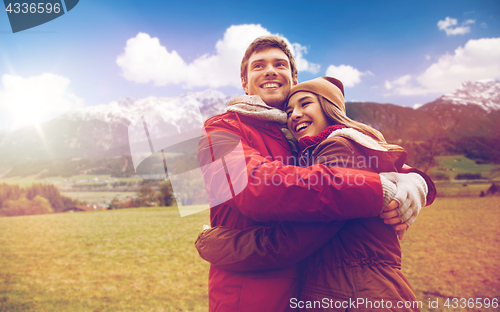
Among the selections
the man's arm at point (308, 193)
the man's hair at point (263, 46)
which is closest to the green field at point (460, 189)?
the man's hair at point (263, 46)

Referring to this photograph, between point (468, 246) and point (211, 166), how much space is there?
17874 millimetres

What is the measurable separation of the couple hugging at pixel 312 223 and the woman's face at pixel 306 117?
14 cm

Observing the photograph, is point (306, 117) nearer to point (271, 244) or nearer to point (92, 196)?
point (271, 244)

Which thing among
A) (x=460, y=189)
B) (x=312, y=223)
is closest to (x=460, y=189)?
(x=460, y=189)

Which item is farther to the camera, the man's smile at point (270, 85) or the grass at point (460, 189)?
the grass at point (460, 189)

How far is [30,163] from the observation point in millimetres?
61812

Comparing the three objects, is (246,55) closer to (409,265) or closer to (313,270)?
(313,270)

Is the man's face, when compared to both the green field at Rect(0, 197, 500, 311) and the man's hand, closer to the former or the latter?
the man's hand

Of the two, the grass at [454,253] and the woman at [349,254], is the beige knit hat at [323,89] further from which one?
the grass at [454,253]

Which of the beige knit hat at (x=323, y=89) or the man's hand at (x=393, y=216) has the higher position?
the beige knit hat at (x=323, y=89)

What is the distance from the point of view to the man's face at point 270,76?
2.33 meters

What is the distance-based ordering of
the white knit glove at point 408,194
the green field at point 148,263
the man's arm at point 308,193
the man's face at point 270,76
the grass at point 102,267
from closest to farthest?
the man's arm at point 308,193 → the white knit glove at point 408,194 → the man's face at point 270,76 → the grass at point 102,267 → the green field at point 148,263

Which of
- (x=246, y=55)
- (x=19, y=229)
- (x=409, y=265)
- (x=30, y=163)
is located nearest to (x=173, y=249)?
(x=409, y=265)

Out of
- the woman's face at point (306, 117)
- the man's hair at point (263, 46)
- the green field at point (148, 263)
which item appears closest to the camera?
the woman's face at point (306, 117)
